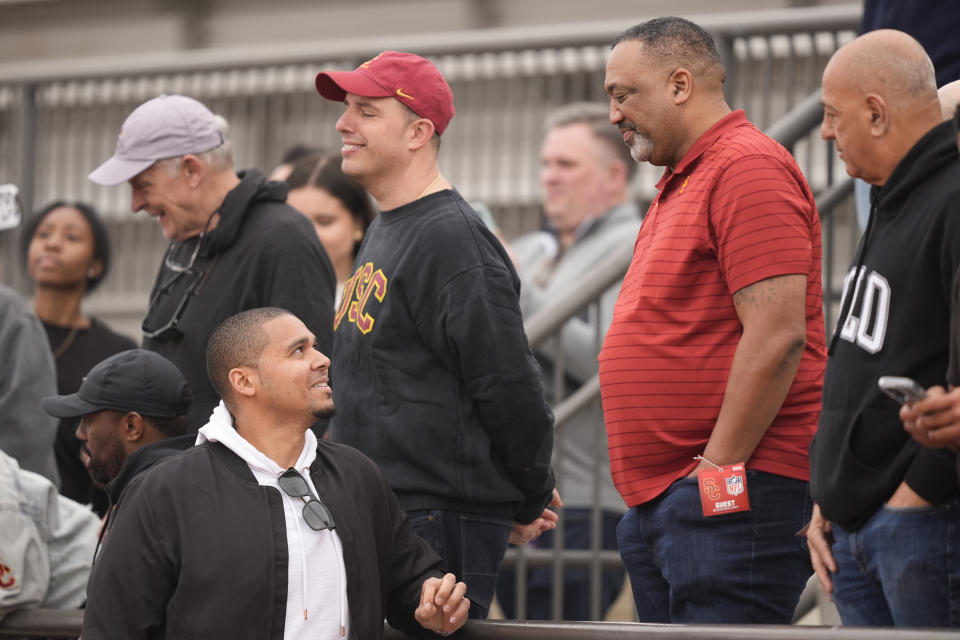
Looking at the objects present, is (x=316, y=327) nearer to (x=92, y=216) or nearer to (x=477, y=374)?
(x=477, y=374)

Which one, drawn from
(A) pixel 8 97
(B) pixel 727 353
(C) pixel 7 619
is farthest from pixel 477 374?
(A) pixel 8 97

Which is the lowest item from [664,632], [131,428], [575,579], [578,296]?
[575,579]

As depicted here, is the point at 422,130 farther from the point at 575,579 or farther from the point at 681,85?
the point at 575,579

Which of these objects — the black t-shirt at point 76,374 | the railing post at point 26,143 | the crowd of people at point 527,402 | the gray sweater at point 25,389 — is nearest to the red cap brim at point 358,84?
the crowd of people at point 527,402

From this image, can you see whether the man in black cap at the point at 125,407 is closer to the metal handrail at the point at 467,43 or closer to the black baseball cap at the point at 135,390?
the black baseball cap at the point at 135,390

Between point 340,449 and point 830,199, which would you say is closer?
point 340,449

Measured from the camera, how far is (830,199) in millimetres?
5617

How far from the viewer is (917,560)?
295cm

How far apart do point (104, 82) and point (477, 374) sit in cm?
493

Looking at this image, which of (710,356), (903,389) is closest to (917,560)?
(903,389)

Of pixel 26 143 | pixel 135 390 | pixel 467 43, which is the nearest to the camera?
pixel 135 390

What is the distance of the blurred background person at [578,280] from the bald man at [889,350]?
2.49 m

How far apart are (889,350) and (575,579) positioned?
3.15 m

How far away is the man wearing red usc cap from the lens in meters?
3.79
